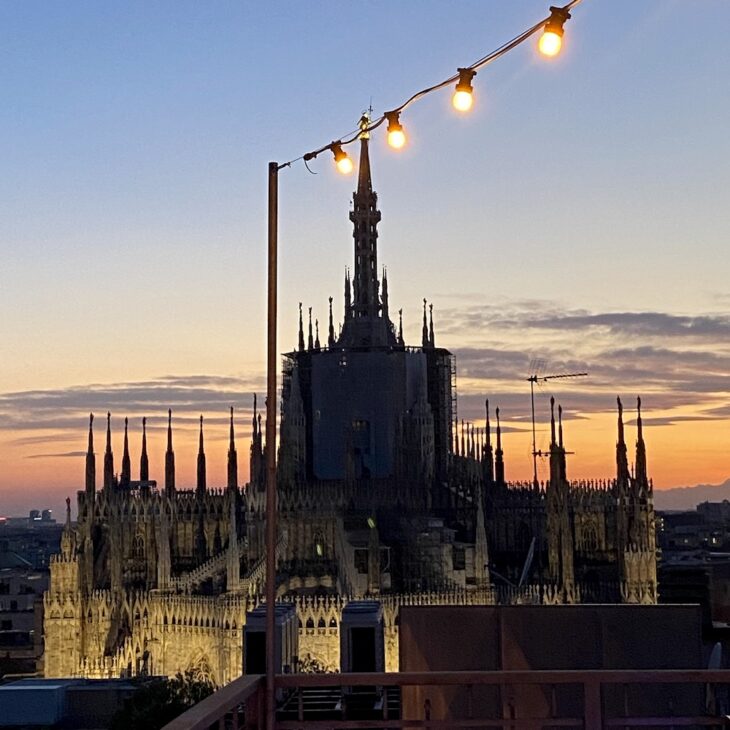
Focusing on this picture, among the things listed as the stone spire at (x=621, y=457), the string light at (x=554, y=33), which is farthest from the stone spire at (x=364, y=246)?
the string light at (x=554, y=33)

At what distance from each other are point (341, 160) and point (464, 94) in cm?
179

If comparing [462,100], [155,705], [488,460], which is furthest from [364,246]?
[462,100]

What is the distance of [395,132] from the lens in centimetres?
974

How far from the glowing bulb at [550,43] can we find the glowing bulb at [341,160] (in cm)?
264

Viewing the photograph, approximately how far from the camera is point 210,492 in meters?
52.3

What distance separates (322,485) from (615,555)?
507 inches

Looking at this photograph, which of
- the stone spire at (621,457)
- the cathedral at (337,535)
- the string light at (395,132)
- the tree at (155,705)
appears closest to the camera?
the string light at (395,132)

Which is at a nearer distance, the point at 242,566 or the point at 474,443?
the point at 242,566

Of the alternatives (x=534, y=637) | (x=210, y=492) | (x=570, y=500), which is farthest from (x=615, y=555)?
(x=534, y=637)

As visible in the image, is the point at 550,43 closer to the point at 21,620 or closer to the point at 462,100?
the point at 462,100

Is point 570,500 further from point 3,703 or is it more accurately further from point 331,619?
point 3,703

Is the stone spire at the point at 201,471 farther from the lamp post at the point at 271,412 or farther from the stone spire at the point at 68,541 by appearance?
the lamp post at the point at 271,412

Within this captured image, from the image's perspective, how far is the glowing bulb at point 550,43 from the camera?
7.88 meters

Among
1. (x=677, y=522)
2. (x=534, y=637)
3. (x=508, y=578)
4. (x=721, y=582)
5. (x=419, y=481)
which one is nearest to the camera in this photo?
(x=534, y=637)
